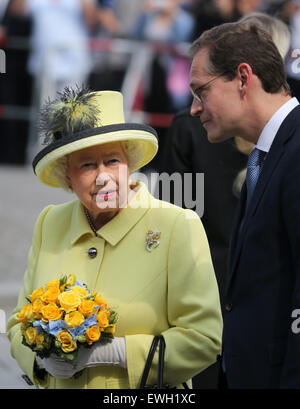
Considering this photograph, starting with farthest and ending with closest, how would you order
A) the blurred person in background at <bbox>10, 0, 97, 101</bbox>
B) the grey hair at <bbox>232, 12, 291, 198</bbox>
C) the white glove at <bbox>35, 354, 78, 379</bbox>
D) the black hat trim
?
1. the blurred person in background at <bbox>10, 0, 97, 101</bbox>
2. the grey hair at <bbox>232, 12, 291, 198</bbox>
3. the black hat trim
4. the white glove at <bbox>35, 354, 78, 379</bbox>

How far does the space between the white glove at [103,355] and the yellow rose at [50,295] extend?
0.20 meters

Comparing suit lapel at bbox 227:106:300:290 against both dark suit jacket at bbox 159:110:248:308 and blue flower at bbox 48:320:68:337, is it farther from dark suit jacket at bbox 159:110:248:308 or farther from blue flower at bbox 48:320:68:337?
dark suit jacket at bbox 159:110:248:308

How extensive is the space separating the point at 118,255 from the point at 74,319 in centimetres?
41

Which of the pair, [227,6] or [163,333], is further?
[227,6]

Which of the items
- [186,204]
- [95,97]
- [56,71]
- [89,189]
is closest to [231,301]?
[89,189]

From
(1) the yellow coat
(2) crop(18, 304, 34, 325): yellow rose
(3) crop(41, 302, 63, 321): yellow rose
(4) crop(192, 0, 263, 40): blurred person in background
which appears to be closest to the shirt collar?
(1) the yellow coat

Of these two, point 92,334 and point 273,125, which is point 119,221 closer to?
point 92,334

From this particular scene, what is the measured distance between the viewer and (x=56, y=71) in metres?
11.4

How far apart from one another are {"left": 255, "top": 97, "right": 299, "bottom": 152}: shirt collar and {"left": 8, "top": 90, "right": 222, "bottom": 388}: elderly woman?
0.57 meters

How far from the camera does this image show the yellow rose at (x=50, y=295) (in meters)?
3.02

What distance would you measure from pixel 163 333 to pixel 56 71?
862cm

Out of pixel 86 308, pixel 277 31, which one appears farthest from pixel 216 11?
pixel 86 308

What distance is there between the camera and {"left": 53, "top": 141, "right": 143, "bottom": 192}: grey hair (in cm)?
340
